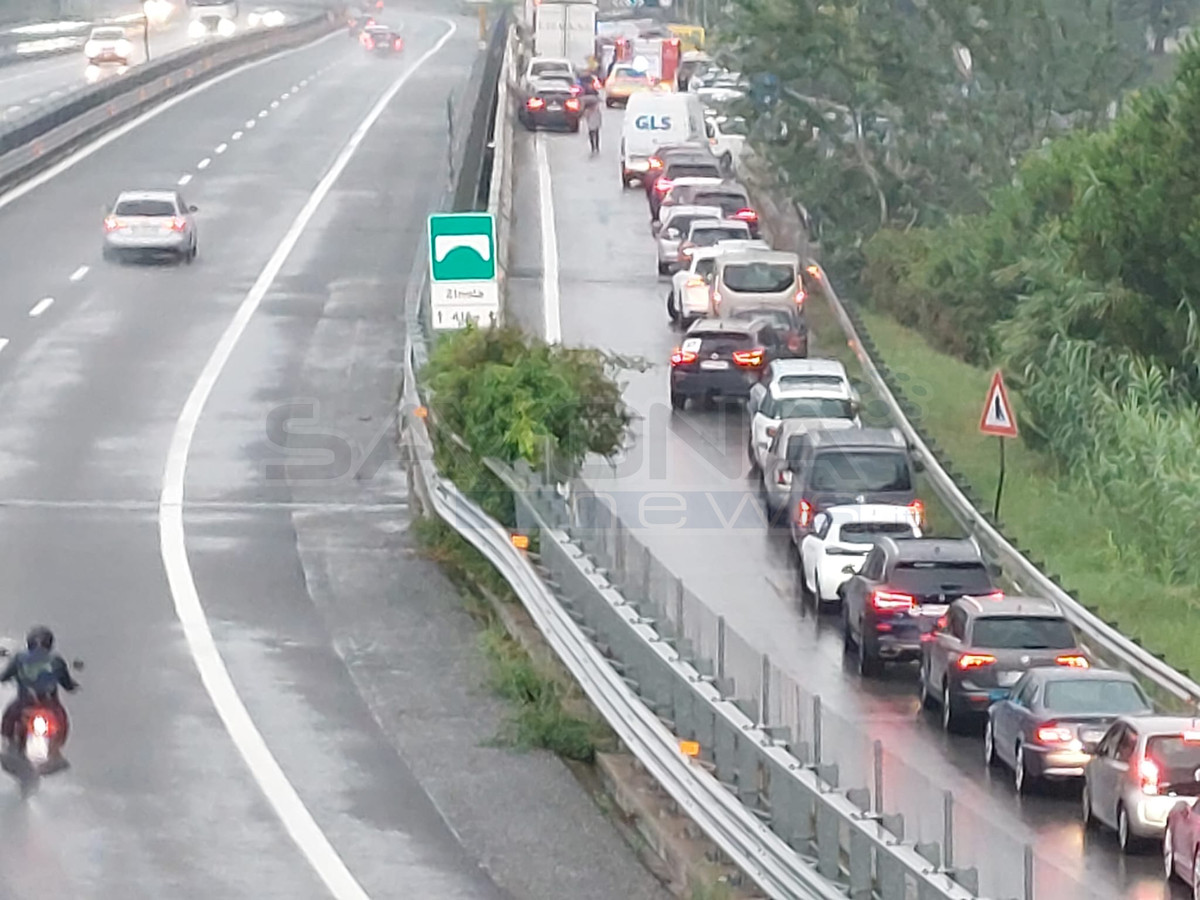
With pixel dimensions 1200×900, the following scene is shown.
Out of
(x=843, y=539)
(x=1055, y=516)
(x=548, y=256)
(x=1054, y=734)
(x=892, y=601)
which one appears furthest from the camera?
(x=548, y=256)

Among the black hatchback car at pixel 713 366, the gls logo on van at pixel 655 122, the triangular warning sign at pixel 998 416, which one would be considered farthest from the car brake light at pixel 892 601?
the gls logo on van at pixel 655 122

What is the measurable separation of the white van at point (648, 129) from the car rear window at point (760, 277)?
20.7m

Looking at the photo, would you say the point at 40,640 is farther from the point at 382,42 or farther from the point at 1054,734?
the point at 382,42

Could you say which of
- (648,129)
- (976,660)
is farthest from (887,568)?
(648,129)

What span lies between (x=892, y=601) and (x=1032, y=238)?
2714cm

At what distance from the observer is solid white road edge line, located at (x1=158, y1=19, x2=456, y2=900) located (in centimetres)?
1816

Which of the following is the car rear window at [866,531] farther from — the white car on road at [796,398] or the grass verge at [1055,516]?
the white car on road at [796,398]

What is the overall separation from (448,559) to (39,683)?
30.9ft

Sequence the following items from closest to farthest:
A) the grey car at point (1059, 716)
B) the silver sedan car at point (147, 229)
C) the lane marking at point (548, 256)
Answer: the grey car at point (1059, 716) → the lane marking at point (548, 256) → the silver sedan car at point (147, 229)

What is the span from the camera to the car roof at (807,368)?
131ft

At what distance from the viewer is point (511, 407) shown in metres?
28.7

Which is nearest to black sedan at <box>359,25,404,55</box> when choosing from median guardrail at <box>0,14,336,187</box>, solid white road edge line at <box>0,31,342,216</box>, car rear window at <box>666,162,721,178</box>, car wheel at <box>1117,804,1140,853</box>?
median guardrail at <box>0,14,336,187</box>

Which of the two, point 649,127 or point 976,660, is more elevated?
point 976,660

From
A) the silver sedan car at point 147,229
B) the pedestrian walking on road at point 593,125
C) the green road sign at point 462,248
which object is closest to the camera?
the green road sign at point 462,248
